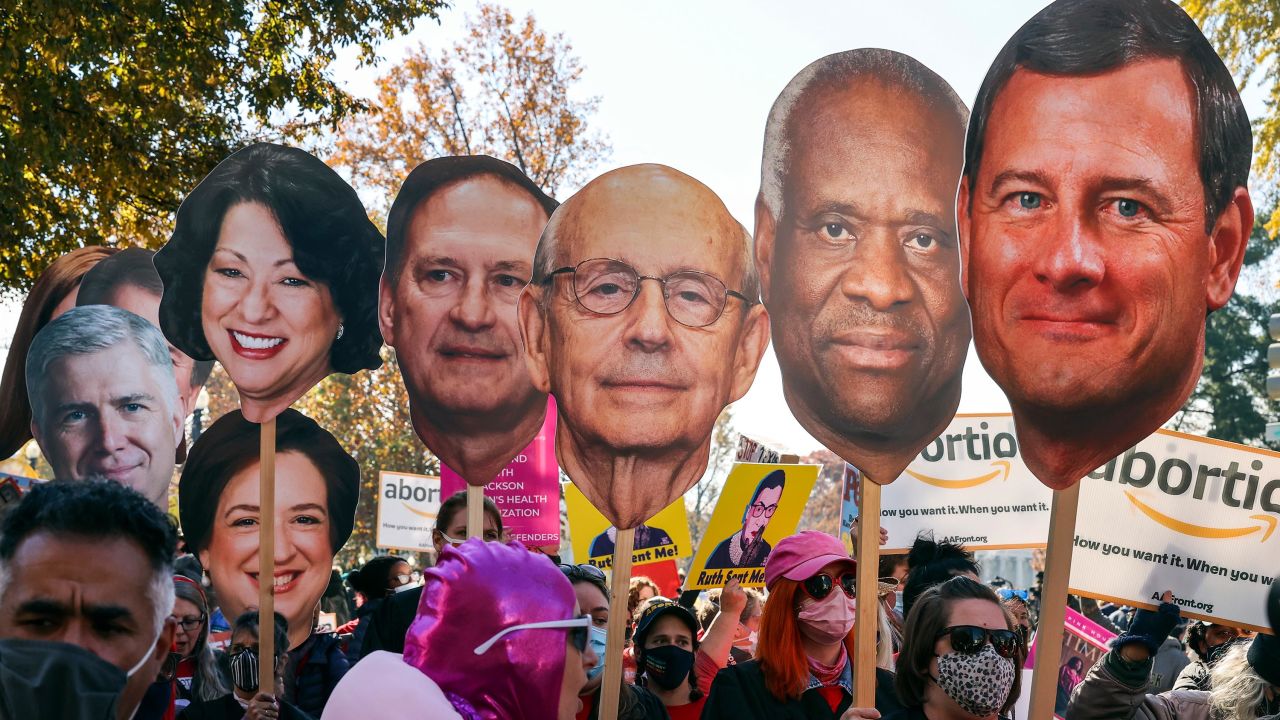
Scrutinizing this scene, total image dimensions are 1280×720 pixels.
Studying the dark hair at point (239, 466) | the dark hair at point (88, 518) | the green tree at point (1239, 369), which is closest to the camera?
the dark hair at point (88, 518)

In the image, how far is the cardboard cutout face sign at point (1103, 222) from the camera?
405 centimetres

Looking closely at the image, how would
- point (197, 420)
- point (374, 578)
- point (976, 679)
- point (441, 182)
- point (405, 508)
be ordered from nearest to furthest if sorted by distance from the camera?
1. point (976, 679)
2. point (441, 182)
3. point (374, 578)
4. point (405, 508)
5. point (197, 420)

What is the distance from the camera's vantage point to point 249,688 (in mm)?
4785

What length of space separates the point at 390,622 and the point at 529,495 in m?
2.21

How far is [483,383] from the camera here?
5176mm

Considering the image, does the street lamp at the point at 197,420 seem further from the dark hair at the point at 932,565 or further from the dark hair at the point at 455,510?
the dark hair at the point at 932,565

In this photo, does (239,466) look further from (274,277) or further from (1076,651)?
(1076,651)

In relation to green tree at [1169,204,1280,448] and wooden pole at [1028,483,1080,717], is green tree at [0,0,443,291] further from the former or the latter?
green tree at [1169,204,1280,448]

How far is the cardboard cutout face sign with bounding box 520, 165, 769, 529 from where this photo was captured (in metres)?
4.72

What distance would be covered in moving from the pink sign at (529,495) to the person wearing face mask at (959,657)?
326 cm

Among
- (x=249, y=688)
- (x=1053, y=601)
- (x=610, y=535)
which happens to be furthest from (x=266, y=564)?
(x=610, y=535)

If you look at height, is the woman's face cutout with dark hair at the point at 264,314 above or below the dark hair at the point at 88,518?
above

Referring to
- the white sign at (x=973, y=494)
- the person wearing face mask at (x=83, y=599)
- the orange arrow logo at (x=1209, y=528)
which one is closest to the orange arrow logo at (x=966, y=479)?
the white sign at (x=973, y=494)

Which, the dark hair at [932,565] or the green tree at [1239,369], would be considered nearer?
the dark hair at [932,565]
